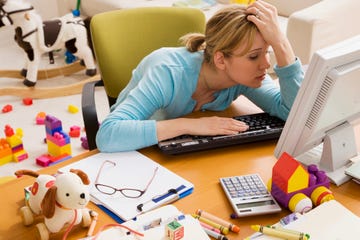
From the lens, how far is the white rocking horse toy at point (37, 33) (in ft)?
10.4

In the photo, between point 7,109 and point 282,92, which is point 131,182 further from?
point 7,109

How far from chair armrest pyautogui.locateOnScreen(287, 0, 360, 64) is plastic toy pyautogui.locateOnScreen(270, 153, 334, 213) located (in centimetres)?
152

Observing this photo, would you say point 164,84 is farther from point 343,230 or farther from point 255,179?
point 343,230

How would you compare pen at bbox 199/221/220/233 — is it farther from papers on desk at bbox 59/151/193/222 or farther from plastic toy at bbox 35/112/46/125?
plastic toy at bbox 35/112/46/125

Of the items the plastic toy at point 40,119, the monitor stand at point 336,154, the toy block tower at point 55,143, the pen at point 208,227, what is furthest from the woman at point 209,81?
the plastic toy at point 40,119

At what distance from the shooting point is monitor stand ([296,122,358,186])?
47.7 inches

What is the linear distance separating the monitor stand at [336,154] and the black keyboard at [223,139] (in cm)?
14

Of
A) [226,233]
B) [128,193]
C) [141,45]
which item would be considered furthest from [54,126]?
[226,233]

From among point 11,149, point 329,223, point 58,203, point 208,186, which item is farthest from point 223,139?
point 11,149

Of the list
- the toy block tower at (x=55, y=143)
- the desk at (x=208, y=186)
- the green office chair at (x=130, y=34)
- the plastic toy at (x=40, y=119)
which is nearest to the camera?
the desk at (x=208, y=186)

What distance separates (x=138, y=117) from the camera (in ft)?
4.46

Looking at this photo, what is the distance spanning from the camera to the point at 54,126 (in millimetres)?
2422

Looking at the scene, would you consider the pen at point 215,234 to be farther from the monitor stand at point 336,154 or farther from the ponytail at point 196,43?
Answer: the ponytail at point 196,43

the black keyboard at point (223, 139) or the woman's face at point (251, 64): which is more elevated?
the woman's face at point (251, 64)
